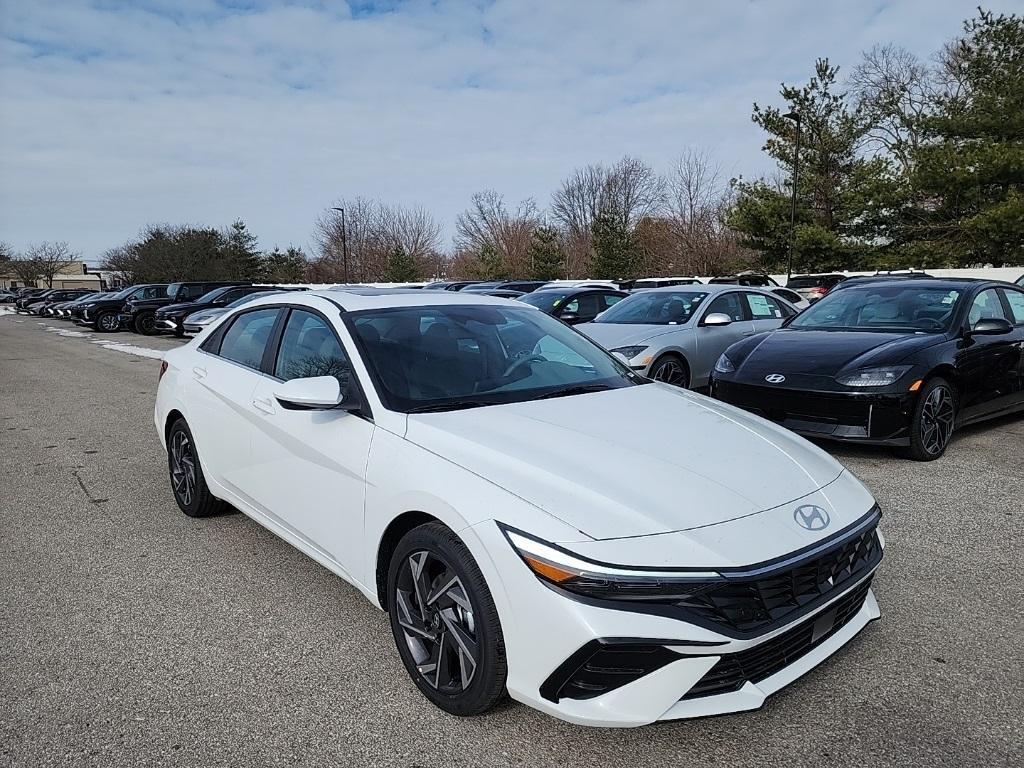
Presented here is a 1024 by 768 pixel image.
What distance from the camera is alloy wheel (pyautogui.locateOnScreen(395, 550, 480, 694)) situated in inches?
94.4

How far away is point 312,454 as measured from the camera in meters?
3.16

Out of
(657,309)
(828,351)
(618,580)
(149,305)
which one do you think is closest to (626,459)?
(618,580)

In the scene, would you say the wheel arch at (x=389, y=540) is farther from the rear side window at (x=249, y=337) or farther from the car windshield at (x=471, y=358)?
the rear side window at (x=249, y=337)

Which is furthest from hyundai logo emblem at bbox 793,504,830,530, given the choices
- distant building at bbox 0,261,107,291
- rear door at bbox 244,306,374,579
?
distant building at bbox 0,261,107,291

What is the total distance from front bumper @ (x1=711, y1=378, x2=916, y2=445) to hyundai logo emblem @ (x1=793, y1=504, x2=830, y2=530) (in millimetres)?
3447

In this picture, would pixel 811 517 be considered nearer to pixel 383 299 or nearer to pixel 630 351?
pixel 383 299

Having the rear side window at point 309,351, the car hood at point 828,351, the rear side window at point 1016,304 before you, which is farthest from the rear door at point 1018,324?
the rear side window at point 309,351

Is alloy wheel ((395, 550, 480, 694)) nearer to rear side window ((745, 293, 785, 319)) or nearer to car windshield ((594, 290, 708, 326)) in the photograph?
car windshield ((594, 290, 708, 326))

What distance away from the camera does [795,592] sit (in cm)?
225

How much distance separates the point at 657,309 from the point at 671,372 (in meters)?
1.17

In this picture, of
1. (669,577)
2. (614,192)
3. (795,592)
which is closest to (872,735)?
(795,592)

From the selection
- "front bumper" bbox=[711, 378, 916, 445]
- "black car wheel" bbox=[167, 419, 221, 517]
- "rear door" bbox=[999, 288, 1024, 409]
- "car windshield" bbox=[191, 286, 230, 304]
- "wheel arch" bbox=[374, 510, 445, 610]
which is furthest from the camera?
"car windshield" bbox=[191, 286, 230, 304]

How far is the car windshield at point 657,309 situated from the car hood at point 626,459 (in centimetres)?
600

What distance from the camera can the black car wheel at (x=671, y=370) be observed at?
8.49m
